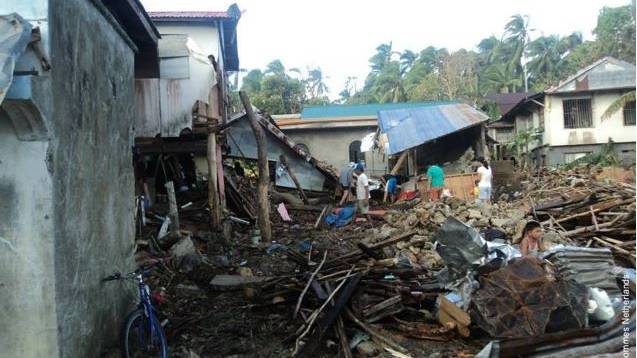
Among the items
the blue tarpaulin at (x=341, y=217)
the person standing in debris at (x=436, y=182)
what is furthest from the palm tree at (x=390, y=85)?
the blue tarpaulin at (x=341, y=217)

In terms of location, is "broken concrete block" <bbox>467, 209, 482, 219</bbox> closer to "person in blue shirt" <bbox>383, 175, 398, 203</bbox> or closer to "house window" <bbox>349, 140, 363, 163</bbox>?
"person in blue shirt" <bbox>383, 175, 398, 203</bbox>

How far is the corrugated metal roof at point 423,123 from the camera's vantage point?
18.8 metres

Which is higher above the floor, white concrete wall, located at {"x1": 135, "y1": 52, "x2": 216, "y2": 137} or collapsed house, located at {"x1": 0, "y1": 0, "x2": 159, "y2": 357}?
white concrete wall, located at {"x1": 135, "y1": 52, "x2": 216, "y2": 137}

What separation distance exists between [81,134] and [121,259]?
198 cm

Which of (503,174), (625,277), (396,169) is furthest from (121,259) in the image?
(503,174)

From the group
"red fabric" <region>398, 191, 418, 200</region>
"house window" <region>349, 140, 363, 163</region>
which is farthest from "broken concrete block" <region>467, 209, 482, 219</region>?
"house window" <region>349, 140, 363, 163</region>

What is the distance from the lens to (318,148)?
1099 inches

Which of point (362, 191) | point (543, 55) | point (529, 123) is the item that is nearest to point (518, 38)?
point (543, 55)

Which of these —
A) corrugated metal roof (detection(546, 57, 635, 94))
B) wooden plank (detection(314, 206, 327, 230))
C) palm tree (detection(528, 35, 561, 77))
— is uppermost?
palm tree (detection(528, 35, 561, 77))

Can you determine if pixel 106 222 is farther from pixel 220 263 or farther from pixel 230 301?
pixel 220 263

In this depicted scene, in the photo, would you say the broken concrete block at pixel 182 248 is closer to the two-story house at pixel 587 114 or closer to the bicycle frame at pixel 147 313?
the bicycle frame at pixel 147 313

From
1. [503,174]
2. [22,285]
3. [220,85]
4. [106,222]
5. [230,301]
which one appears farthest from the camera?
[503,174]

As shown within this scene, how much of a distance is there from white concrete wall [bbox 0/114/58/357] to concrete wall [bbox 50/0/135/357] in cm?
12

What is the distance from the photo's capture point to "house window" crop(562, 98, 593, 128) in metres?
28.7
